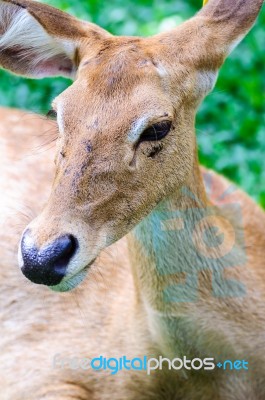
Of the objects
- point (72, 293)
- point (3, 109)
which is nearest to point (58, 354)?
point (72, 293)

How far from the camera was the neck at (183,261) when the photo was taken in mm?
4555

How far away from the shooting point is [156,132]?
409 centimetres

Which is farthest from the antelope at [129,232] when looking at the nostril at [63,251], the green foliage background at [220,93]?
the green foliage background at [220,93]

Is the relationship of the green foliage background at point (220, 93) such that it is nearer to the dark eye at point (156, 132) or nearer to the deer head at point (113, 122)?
the deer head at point (113, 122)

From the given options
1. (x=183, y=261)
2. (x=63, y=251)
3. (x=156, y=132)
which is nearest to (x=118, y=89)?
(x=156, y=132)

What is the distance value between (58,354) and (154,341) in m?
0.58

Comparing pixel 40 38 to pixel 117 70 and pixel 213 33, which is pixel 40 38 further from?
pixel 213 33

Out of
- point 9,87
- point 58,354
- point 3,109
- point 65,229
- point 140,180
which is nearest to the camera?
point 65,229

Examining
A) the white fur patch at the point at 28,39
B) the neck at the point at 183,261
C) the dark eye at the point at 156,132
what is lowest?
the neck at the point at 183,261

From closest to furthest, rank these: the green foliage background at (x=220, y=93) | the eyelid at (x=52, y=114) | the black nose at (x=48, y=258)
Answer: the black nose at (x=48, y=258) → the eyelid at (x=52, y=114) → the green foliage background at (x=220, y=93)

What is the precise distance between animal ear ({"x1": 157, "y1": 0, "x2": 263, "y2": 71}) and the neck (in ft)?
1.76

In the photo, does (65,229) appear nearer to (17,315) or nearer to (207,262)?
(207,262)

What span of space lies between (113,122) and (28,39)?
35.9 inches

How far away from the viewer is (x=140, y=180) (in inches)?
161
